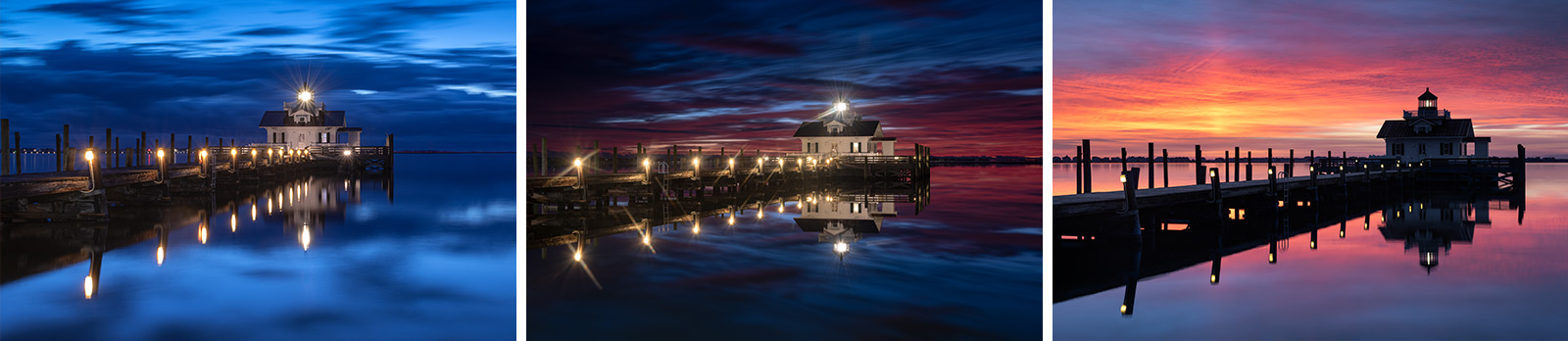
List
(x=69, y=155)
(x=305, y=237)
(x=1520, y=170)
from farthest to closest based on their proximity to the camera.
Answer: (x=1520, y=170), (x=69, y=155), (x=305, y=237)

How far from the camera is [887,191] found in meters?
30.0

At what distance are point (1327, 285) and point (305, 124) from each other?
54.1m

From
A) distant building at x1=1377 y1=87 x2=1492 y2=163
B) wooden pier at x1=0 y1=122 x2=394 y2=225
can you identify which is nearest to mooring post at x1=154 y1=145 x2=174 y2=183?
wooden pier at x1=0 y1=122 x2=394 y2=225

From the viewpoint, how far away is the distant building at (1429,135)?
40094 millimetres

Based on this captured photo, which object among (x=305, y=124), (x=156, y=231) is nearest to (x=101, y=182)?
(x=156, y=231)

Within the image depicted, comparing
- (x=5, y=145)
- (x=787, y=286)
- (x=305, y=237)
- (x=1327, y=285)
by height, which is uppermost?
(x=5, y=145)

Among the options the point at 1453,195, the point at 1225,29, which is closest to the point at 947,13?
the point at 1225,29

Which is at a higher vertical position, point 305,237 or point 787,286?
point 305,237

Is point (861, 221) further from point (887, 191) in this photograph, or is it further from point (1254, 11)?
point (887, 191)

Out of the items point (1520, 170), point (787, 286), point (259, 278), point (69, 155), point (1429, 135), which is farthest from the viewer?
point (1429, 135)

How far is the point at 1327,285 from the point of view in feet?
36.1

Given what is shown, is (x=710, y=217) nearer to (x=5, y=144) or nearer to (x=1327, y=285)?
(x=1327, y=285)

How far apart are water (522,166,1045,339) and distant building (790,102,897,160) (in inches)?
1048

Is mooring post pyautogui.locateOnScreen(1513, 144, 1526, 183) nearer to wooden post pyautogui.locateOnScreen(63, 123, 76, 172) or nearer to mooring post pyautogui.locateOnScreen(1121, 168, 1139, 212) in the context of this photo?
mooring post pyautogui.locateOnScreen(1121, 168, 1139, 212)
